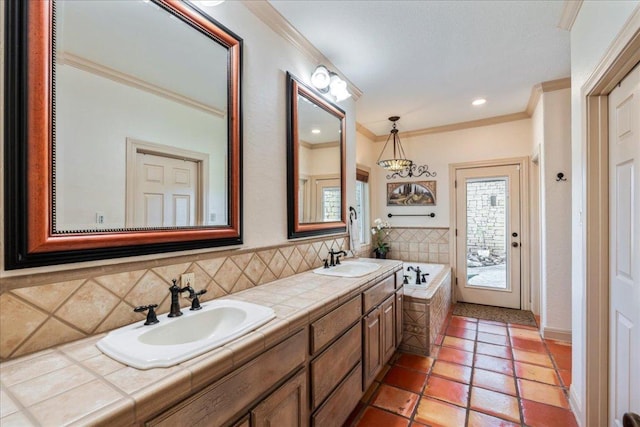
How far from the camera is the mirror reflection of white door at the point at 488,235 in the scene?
→ 12.9 feet

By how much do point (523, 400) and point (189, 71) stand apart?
2968 mm

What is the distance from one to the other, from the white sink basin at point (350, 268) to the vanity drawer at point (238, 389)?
0.93 m

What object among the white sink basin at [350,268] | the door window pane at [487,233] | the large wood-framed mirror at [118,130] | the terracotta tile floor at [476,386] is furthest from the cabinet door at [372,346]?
the door window pane at [487,233]

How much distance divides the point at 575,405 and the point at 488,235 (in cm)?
246

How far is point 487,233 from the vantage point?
13.4 feet

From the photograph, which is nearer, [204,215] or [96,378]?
[96,378]

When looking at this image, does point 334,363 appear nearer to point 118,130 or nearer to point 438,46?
point 118,130

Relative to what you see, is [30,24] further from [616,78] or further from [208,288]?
[616,78]

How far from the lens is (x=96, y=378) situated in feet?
2.61

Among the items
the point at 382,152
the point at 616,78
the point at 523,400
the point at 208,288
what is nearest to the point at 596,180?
the point at 616,78

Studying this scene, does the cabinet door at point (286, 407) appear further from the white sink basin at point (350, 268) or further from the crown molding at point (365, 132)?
the crown molding at point (365, 132)

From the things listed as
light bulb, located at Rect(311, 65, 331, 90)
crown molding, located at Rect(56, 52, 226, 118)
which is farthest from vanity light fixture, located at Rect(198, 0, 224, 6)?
light bulb, located at Rect(311, 65, 331, 90)

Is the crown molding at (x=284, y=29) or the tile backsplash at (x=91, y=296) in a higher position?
the crown molding at (x=284, y=29)

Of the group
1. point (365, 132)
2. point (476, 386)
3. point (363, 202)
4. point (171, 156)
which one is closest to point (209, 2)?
point (171, 156)
